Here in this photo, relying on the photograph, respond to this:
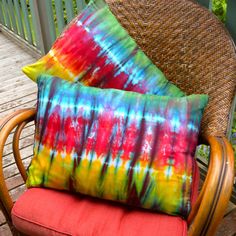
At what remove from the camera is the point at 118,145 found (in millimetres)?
1189

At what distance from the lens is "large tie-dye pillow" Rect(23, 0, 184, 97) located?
134 centimetres

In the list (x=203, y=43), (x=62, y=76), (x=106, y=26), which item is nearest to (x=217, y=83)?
(x=203, y=43)

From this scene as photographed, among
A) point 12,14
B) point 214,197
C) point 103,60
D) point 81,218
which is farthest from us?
point 12,14

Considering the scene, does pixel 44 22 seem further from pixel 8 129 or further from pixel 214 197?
pixel 214 197

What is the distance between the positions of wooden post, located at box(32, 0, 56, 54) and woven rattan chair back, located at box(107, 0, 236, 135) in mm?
1385

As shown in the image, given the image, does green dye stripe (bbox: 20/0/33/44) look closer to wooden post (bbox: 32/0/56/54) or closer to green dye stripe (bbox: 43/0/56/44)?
wooden post (bbox: 32/0/56/54)

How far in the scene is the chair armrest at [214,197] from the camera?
3.23ft

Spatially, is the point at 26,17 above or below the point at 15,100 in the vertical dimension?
above

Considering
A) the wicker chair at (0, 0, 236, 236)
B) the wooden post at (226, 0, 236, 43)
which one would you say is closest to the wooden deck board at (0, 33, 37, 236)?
the wicker chair at (0, 0, 236, 236)

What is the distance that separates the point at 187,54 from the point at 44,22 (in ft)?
5.61

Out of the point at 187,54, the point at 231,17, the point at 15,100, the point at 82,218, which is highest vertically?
the point at 231,17

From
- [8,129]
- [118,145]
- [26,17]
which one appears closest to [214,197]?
[118,145]

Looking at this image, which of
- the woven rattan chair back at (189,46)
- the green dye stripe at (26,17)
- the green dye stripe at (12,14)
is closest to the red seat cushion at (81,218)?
the woven rattan chair back at (189,46)

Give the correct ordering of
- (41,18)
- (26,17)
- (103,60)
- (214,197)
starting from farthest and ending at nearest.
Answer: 1. (26,17)
2. (41,18)
3. (103,60)
4. (214,197)
